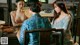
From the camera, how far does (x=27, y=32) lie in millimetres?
1725

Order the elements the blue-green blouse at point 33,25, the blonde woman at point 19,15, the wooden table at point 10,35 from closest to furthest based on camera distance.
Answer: the blue-green blouse at point 33,25
the wooden table at point 10,35
the blonde woman at point 19,15

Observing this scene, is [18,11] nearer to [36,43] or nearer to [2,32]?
[2,32]

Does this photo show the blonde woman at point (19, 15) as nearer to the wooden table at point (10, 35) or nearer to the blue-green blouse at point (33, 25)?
the wooden table at point (10, 35)

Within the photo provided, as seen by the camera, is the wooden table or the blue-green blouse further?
the wooden table

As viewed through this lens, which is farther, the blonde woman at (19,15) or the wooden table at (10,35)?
the blonde woman at (19,15)

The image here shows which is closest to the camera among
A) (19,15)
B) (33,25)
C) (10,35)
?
(33,25)

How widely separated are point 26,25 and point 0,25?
84cm

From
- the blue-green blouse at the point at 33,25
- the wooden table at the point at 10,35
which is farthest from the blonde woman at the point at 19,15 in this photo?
the blue-green blouse at the point at 33,25

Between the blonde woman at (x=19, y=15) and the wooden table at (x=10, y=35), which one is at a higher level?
the blonde woman at (x=19, y=15)

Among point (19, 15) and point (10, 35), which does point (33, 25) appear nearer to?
point (10, 35)

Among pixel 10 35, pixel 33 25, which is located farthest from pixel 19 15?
pixel 33 25

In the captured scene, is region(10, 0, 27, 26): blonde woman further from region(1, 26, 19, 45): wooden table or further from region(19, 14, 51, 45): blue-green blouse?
region(19, 14, 51, 45): blue-green blouse

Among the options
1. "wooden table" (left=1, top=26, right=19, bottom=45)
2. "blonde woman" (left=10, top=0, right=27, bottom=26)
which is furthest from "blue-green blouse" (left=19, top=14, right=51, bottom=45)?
→ "blonde woman" (left=10, top=0, right=27, bottom=26)

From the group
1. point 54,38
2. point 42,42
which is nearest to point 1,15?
point 54,38
